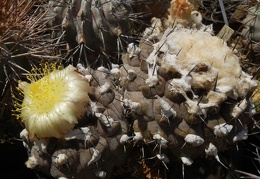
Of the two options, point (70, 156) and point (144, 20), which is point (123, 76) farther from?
point (144, 20)

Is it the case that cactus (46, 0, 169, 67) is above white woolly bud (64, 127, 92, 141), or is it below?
above

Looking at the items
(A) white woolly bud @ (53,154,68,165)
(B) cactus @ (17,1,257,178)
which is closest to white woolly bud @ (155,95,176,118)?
(B) cactus @ (17,1,257,178)

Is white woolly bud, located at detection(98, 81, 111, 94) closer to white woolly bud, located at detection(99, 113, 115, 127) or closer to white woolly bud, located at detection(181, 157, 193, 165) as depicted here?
white woolly bud, located at detection(99, 113, 115, 127)

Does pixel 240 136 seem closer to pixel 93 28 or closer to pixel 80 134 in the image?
pixel 80 134

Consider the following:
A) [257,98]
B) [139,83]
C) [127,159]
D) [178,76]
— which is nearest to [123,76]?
[139,83]

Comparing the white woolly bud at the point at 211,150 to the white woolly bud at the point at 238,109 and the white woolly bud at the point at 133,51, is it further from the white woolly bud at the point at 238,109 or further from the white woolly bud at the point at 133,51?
the white woolly bud at the point at 133,51

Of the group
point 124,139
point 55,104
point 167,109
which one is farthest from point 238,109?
point 55,104

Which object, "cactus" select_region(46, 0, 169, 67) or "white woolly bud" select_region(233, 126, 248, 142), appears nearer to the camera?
"white woolly bud" select_region(233, 126, 248, 142)

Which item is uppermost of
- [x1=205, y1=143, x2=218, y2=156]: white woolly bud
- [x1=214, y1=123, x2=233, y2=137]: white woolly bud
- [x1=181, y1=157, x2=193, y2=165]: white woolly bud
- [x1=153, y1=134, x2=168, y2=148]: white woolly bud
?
[x1=214, y1=123, x2=233, y2=137]: white woolly bud

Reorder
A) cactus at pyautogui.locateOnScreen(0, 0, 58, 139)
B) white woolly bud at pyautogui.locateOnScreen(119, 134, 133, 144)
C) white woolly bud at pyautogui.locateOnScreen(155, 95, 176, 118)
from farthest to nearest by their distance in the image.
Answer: cactus at pyautogui.locateOnScreen(0, 0, 58, 139) → white woolly bud at pyautogui.locateOnScreen(119, 134, 133, 144) → white woolly bud at pyautogui.locateOnScreen(155, 95, 176, 118)
